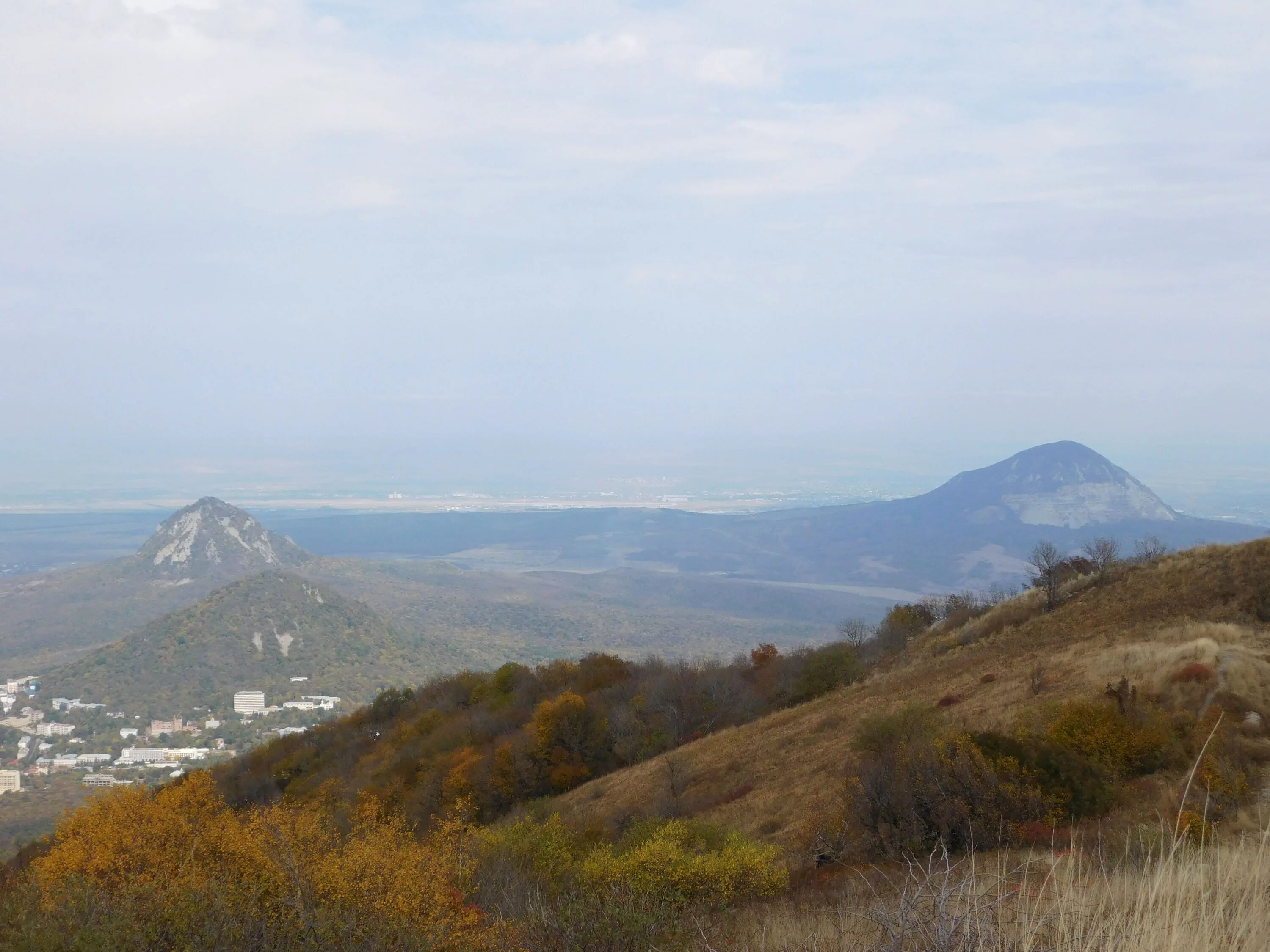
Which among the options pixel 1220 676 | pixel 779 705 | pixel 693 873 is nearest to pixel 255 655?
pixel 779 705

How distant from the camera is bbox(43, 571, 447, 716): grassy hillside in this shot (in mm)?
131875

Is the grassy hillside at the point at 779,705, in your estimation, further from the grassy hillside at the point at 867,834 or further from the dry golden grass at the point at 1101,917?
the dry golden grass at the point at 1101,917

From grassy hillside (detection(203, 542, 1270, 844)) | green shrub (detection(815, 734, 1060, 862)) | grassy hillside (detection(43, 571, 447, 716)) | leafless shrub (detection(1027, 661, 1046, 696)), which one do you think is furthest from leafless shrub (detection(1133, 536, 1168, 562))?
grassy hillside (detection(43, 571, 447, 716))

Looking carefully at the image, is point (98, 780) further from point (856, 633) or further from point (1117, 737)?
point (1117, 737)

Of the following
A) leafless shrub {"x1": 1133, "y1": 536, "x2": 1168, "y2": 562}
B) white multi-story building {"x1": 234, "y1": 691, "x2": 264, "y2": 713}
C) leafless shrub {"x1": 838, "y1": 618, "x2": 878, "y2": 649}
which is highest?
leafless shrub {"x1": 1133, "y1": 536, "x2": 1168, "y2": 562}

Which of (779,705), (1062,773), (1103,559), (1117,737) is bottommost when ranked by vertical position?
(779,705)

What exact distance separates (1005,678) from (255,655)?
478 feet

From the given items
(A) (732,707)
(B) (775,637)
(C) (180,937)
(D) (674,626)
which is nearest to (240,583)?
(D) (674,626)

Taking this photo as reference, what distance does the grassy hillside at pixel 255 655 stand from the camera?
132 m

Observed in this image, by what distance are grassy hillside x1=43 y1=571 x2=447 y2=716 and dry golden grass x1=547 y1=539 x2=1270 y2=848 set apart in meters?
111

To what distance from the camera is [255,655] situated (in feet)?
488

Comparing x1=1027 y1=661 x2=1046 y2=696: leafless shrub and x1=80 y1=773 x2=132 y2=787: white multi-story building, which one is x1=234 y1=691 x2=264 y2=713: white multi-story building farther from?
x1=1027 y1=661 x2=1046 y2=696: leafless shrub

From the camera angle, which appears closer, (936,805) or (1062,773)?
(936,805)

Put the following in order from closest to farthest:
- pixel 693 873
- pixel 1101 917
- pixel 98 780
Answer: pixel 1101 917 < pixel 693 873 < pixel 98 780
